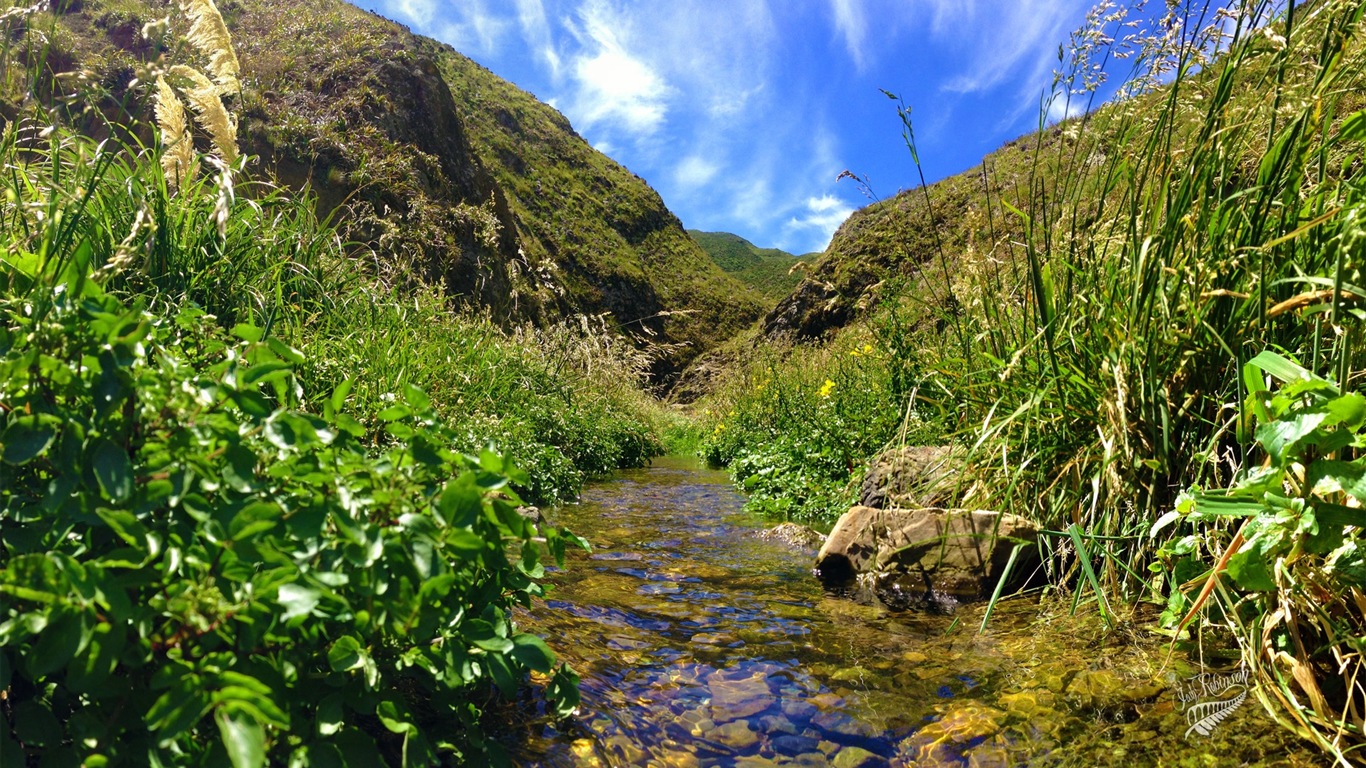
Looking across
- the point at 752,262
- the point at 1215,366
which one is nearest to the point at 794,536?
the point at 1215,366

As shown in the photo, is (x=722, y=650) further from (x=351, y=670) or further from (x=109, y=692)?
(x=109, y=692)

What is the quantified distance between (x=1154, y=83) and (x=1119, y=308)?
0.86 metres

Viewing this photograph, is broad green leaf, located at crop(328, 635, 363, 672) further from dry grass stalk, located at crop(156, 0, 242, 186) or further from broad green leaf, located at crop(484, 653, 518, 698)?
dry grass stalk, located at crop(156, 0, 242, 186)

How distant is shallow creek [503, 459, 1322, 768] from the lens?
1.82 m

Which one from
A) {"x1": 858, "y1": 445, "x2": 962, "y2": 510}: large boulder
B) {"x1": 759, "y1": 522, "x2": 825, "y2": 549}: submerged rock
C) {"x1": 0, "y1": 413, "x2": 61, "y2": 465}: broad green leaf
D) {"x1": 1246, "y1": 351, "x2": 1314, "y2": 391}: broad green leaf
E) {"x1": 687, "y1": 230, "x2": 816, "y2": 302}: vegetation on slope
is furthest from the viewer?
{"x1": 687, "y1": 230, "x2": 816, "y2": 302}: vegetation on slope

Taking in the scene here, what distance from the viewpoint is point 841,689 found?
232 centimetres

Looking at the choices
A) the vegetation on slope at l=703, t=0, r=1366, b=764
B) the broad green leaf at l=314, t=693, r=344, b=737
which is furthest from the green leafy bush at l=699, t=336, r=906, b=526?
the broad green leaf at l=314, t=693, r=344, b=737

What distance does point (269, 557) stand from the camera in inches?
43.3

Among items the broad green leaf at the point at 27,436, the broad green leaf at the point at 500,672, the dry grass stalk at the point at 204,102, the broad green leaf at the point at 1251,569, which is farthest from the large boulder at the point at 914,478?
the dry grass stalk at the point at 204,102

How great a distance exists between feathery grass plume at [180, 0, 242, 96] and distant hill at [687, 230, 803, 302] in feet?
158

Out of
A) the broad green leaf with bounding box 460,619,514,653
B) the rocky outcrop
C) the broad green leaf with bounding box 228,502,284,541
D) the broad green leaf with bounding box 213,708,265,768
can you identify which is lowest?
the broad green leaf with bounding box 213,708,265,768

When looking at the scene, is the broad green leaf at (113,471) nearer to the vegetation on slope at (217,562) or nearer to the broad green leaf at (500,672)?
the vegetation on slope at (217,562)

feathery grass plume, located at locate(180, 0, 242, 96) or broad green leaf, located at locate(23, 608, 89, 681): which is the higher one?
feathery grass plume, located at locate(180, 0, 242, 96)

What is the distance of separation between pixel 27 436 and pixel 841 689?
2.14 m
